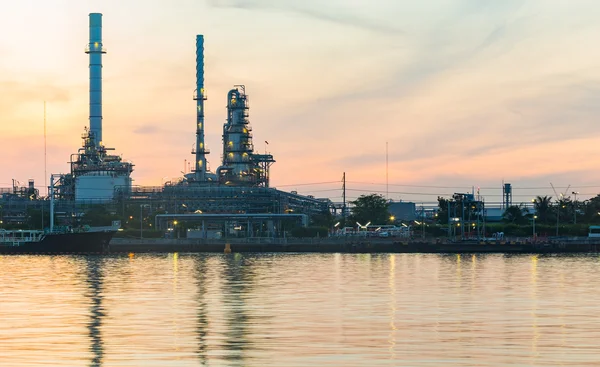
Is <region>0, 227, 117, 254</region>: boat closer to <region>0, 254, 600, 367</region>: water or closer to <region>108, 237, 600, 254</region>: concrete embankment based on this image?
<region>108, 237, 600, 254</region>: concrete embankment

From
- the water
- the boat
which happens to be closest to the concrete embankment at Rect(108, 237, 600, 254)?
the boat

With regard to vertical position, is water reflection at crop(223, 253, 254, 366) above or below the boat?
below

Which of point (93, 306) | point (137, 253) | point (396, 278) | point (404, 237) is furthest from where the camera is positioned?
point (404, 237)

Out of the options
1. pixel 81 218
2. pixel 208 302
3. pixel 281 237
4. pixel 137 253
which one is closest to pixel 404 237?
pixel 281 237

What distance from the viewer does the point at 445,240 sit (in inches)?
6954

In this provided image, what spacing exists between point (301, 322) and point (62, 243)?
395ft

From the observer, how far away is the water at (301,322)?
3294cm

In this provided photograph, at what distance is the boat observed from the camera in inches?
6225

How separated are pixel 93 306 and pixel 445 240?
128 m

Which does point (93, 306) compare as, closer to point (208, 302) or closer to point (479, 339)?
point (208, 302)

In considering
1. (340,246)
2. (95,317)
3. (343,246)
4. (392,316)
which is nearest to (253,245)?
(340,246)

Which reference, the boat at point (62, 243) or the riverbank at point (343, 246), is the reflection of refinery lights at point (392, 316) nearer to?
the riverbank at point (343, 246)

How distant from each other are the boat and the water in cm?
7887

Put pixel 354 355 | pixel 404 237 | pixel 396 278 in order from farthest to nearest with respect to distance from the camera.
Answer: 1. pixel 404 237
2. pixel 396 278
3. pixel 354 355
